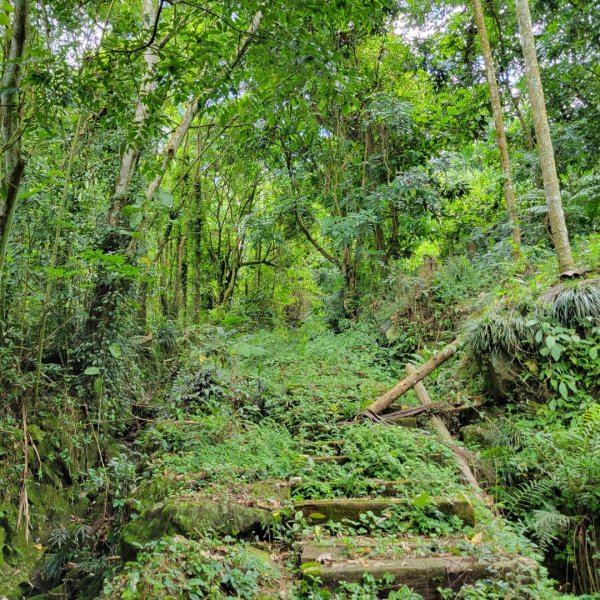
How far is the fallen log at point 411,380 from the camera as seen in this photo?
5660mm

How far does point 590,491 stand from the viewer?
3814 millimetres

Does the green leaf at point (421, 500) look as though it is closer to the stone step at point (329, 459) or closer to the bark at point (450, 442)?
the bark at point (450, 442)

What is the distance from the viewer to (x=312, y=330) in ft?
35.3

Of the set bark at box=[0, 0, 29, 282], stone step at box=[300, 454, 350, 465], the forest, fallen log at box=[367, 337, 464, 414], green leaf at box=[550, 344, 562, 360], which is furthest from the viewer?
fallen log at box=[367, 337, 464, 414]

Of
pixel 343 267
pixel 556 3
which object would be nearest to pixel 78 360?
pixel 343 267

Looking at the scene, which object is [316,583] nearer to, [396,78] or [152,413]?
[152,413]

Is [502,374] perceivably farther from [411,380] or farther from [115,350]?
[115,350]

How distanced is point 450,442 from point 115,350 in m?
4.01

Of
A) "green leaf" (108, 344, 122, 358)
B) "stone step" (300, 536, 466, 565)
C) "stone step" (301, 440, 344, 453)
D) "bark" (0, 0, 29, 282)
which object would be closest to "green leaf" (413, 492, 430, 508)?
"stone step" (300, 536, 466, 565)

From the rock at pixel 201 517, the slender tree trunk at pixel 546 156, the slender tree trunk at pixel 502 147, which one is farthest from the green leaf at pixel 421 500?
the slender tree trunk at pixel 502 147

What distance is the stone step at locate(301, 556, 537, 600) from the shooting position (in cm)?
267

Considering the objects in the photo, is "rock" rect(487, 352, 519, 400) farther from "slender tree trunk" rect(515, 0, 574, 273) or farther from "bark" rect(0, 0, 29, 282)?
"bark" rect(0, 0, 29, 282)

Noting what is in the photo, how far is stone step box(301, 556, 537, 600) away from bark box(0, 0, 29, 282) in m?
2.62

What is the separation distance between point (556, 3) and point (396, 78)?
11.5 feet
